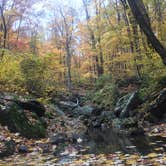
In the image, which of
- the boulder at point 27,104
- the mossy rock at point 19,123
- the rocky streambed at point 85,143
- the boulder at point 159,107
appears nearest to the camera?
the rocky streambed at point 85,143

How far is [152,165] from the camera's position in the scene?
500 centimetres

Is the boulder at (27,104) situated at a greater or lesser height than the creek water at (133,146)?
greater

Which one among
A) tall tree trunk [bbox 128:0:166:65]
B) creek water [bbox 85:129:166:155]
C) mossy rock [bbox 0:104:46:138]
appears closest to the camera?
creek water [bbox 85:129:166:155]

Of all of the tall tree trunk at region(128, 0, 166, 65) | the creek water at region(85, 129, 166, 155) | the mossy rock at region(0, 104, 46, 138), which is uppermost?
the tall tree trunk at region(128, 0, 166, 65)

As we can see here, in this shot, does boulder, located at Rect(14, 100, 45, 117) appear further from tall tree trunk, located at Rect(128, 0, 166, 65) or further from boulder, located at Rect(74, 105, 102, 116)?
boulder, located at Rect(74, 105, 102, 116)

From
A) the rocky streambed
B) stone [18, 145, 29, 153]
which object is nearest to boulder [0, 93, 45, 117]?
the rocky streambed

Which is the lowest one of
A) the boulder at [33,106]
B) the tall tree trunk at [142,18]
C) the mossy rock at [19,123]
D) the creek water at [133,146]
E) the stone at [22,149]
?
the creek water at [133,146]

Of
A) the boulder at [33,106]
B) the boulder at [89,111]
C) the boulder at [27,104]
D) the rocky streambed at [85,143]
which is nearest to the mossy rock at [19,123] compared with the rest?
the rocky streambed at [85,143]

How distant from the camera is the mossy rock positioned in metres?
A: 9.84

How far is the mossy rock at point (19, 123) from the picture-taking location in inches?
387

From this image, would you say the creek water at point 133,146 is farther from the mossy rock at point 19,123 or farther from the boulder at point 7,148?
the mossy rock at point 19,123

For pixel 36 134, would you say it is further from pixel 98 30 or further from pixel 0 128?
pixel 98 30

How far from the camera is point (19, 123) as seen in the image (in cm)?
1017

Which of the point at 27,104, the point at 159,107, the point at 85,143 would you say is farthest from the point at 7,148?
the point at 159,107
